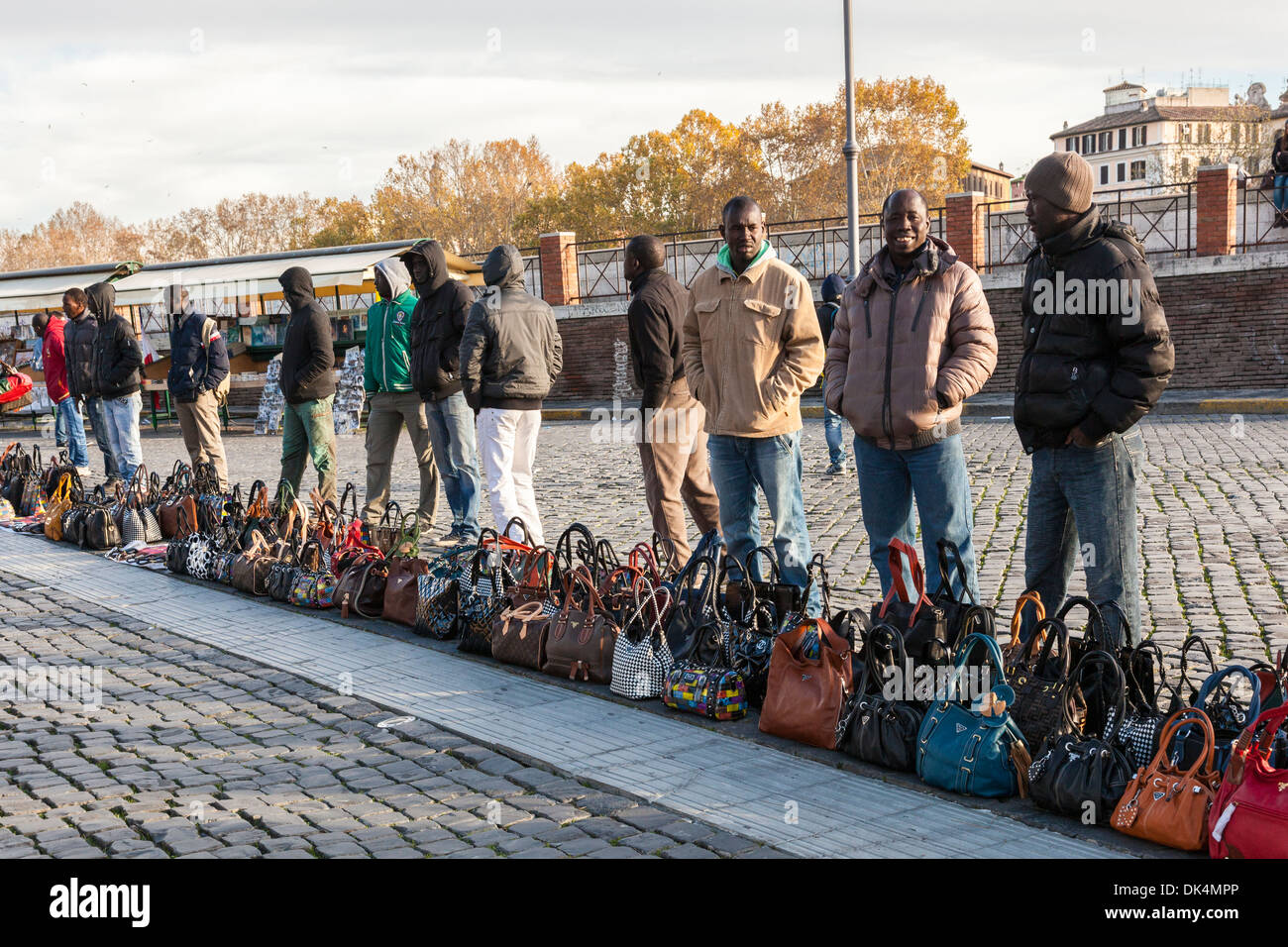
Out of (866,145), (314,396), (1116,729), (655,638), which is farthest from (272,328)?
(866,145)

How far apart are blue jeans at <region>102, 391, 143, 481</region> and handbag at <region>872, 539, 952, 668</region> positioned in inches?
364

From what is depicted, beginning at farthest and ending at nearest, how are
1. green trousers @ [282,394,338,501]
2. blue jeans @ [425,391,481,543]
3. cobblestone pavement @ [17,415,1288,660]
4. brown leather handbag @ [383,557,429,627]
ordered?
1. green trousers @ [282,394,338,501]
2. blue jeans @ [425,391,481,543]
3. brown leather handbag @ [383,557,429,627]
4. cobblestone pavement @ [17,415,1288,660]

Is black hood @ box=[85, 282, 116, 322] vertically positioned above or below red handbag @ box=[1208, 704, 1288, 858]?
above

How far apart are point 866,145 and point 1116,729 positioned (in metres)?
60.7

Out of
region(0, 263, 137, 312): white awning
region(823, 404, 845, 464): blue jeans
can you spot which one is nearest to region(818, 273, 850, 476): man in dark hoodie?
region(823, 404, 845, 464): blue jeans

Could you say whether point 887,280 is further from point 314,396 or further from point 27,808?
point 314,396

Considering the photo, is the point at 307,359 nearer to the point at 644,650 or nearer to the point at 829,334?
the point at 829,334

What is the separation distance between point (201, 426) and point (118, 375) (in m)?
1.15

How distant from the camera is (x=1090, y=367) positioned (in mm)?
4699

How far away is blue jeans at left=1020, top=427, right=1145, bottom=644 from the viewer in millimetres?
4742

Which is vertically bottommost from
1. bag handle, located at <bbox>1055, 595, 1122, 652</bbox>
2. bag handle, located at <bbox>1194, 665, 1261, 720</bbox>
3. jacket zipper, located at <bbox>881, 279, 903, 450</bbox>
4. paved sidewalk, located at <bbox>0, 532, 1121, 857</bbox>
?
paved sidewalk, located at <bbox>0, 532, 1121, 857</bbox>

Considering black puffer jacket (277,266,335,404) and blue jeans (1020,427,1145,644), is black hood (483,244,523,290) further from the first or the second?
blue jeans (1020,427,1145,644)

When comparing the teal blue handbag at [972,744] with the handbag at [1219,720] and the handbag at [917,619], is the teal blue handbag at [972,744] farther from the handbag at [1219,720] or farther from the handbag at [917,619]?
the handbag at [1219,720]

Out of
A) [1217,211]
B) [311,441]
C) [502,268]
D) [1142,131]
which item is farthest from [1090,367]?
[1142,131]
